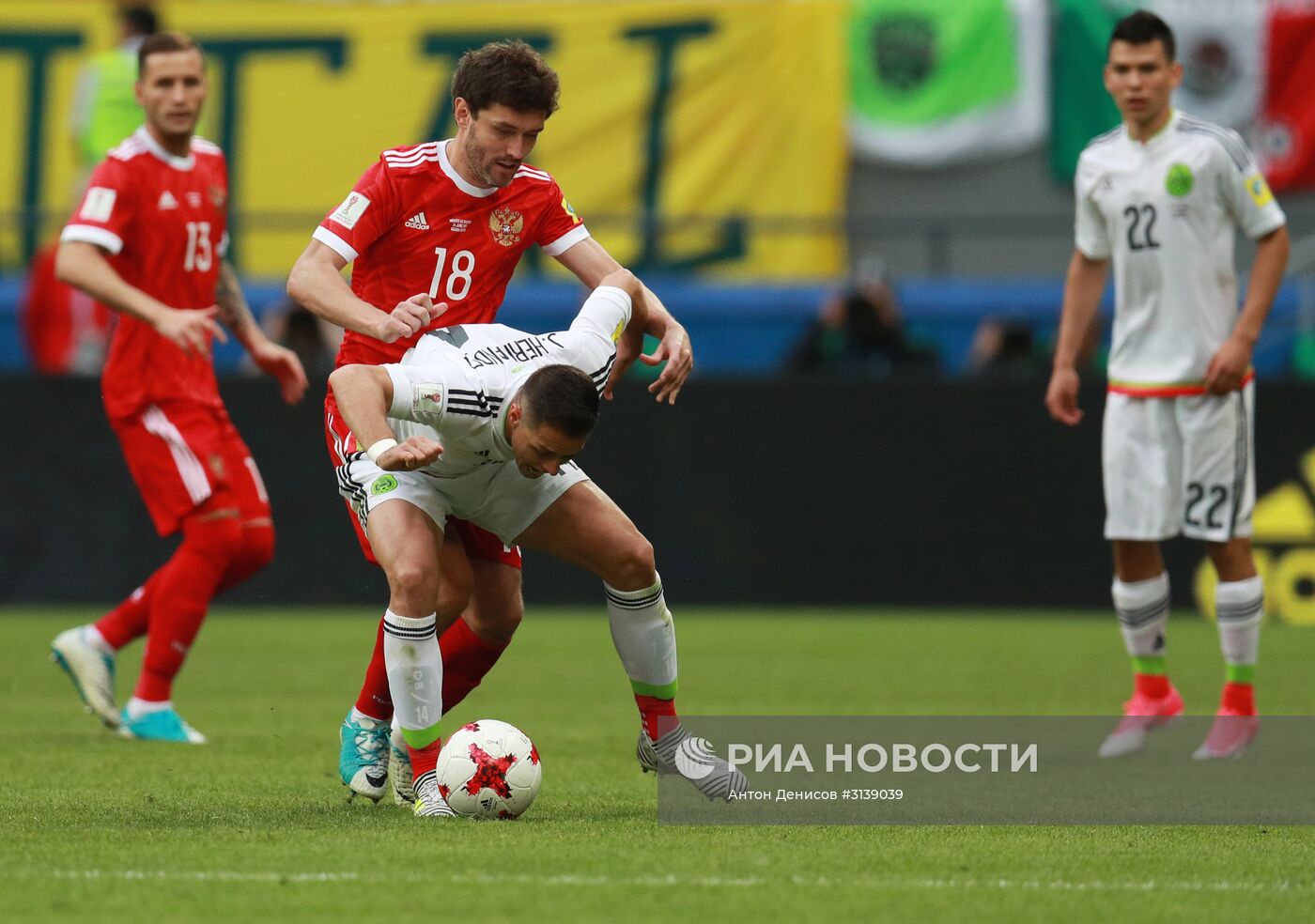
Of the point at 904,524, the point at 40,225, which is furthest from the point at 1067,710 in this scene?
the point at 40,225

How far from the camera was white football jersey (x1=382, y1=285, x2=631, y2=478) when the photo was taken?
18.5ft

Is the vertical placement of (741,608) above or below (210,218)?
below

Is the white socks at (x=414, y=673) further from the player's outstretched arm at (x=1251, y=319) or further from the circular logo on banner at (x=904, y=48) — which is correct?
the circular logo on banner at (x=904, y=48)

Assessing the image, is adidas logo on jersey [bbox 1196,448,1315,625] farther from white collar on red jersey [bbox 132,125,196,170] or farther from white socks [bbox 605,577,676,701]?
white socks [bbox 605,577,676,701]

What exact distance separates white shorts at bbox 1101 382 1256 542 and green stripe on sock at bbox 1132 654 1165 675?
45 cm

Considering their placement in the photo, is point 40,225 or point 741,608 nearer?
point 741,608

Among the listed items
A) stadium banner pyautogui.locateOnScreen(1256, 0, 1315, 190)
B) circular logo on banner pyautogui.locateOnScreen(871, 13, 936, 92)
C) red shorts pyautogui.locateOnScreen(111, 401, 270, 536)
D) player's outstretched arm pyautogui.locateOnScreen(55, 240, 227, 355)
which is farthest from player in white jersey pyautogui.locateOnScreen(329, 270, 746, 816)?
stadium banner pyautogui.locateOnScreen(1256, 0, 1315, 190)

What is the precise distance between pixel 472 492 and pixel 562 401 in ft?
2.04

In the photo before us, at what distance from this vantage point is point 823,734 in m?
7.98

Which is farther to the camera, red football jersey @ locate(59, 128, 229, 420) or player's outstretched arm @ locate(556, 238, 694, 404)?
red football jersey @ locate(59, 128, 229, 420)

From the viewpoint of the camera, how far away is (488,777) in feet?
18.8

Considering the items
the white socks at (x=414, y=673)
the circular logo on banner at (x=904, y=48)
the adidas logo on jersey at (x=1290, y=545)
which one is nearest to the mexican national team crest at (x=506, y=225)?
the white socks at (x=414, y=673)

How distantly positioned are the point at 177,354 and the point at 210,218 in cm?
Result: 53

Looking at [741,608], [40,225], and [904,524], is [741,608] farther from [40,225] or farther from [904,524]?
[40,225]
